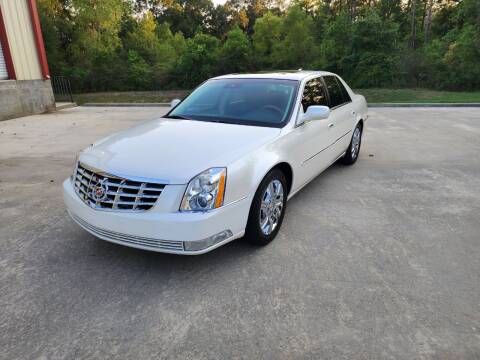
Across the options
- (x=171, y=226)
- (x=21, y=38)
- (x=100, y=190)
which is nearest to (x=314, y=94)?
(x=171, y=226)

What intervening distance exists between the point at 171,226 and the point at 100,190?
67 centimetres

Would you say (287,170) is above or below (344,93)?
below

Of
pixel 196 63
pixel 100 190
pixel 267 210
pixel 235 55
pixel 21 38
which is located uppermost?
pixel 21 38

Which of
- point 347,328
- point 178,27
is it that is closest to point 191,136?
point 347,328

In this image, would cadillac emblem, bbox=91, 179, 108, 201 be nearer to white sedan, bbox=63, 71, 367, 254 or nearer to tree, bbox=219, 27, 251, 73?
white sedan, bbox=63, 71, 367, 254

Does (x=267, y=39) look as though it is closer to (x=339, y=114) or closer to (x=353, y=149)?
(x=353, y=149)

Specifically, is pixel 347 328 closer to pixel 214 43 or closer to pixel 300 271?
pixel 300 271

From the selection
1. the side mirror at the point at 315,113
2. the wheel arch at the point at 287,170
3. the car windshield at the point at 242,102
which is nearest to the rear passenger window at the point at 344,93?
the car windshield at the point at 242,102

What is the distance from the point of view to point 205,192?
2709mm

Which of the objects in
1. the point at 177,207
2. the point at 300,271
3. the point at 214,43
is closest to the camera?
the point at 177,207

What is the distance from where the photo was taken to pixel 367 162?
20.0ft

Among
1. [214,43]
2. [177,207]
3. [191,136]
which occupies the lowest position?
[177,207]

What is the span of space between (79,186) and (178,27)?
129 ft

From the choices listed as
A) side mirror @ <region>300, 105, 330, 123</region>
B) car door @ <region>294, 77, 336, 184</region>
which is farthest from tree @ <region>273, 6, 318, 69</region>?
side mirror @ <region>300, 105, 330, 123</region>
